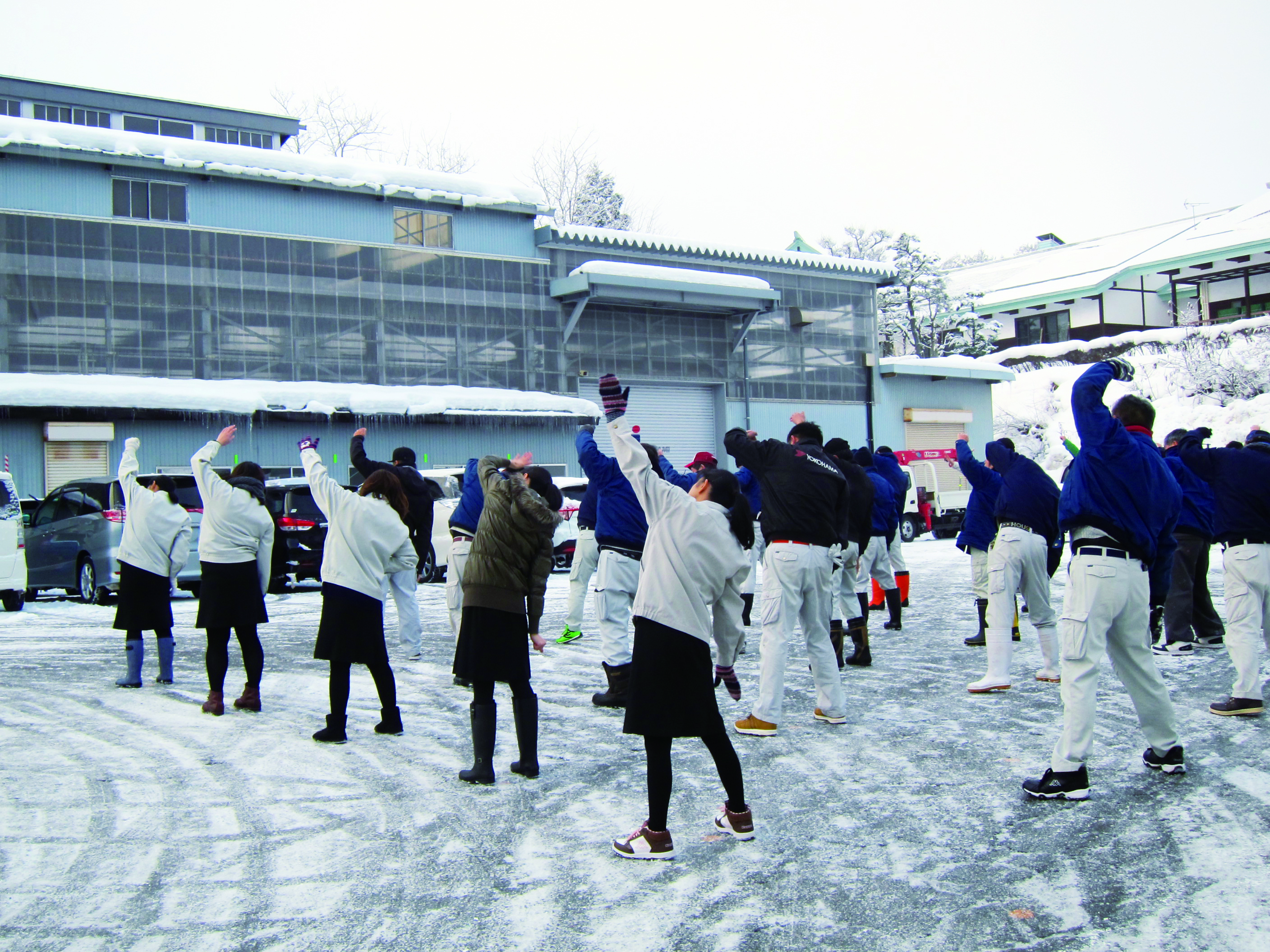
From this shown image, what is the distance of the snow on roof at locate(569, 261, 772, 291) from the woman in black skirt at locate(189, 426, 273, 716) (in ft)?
60.9

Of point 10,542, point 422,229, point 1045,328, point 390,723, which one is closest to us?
point 390,723

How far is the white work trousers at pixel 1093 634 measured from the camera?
4.93m

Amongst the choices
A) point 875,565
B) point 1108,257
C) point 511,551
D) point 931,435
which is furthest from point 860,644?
point 1108,257

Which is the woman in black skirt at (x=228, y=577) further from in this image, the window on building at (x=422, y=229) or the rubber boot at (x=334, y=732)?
the window on building at (x=422, y=229)

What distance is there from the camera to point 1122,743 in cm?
590

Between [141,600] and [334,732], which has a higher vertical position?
[141,600]

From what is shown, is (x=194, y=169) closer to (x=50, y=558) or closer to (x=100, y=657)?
(x=50, y=558)

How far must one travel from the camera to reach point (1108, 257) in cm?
4294

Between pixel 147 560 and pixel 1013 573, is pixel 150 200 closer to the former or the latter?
pixel 147 560

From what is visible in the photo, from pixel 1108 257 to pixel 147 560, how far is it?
4269 cm

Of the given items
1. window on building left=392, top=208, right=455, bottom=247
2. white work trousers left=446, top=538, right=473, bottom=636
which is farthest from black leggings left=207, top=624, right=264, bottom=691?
window on building left=392, top=208, right=455, bottom=247

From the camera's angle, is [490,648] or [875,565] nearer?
[490,648]

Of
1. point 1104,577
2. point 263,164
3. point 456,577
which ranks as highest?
point 263,164

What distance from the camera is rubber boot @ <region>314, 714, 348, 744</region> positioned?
6188 mm
